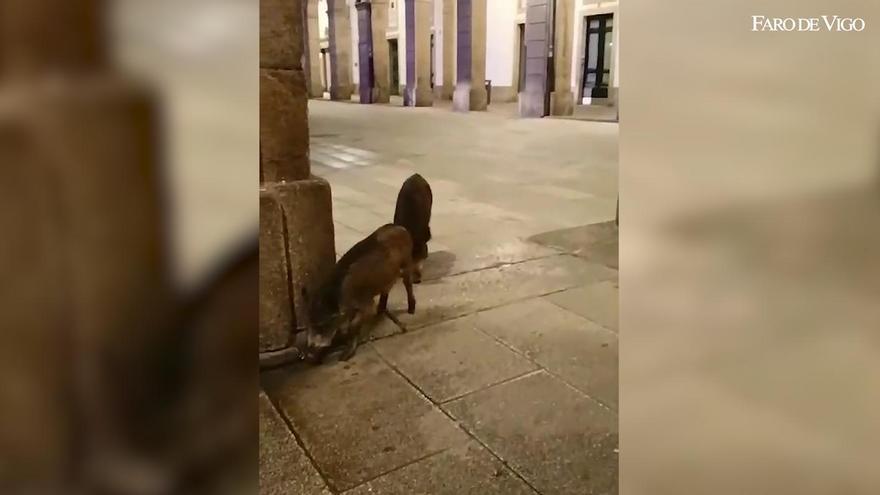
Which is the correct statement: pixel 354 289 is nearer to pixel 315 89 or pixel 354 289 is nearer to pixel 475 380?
Answer: pixel 475 380

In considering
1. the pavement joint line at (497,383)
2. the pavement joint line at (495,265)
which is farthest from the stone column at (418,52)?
the pavement joint line at (497,383)

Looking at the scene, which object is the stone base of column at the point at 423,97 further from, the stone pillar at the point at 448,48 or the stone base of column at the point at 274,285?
the stone base of column at the point at 274,285

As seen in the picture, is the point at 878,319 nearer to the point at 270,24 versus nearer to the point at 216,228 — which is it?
the point at 216,228

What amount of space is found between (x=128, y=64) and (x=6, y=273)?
121mm

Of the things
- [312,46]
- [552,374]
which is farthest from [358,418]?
[312,46]

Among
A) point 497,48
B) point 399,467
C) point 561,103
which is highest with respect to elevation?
point 497,48

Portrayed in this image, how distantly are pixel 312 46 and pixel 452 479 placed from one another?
79.6 feet

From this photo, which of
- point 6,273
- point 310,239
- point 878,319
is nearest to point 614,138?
point 310,239

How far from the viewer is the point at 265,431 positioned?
1.81 metres

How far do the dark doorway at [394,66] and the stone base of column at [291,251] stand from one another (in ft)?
78.4

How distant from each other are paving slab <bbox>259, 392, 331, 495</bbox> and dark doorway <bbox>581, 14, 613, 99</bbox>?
17.8m

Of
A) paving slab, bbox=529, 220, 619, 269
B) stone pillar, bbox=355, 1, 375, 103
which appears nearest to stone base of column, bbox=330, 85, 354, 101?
stone pillar, bbox=355, 1, 375, 103

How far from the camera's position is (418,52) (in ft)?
60.4

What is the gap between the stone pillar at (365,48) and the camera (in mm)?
19844
